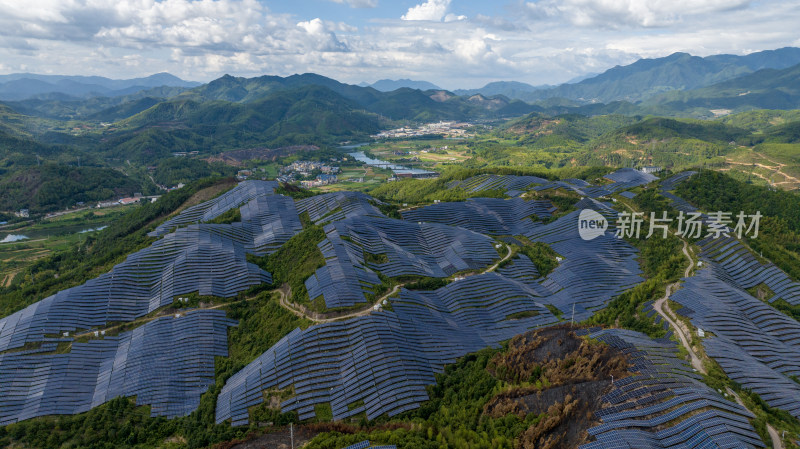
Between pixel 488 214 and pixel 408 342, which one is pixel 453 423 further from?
pixel 488 214

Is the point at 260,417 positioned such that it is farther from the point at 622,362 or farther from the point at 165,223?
the point at 165,223

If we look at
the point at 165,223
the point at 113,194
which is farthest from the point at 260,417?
the point at 113,194

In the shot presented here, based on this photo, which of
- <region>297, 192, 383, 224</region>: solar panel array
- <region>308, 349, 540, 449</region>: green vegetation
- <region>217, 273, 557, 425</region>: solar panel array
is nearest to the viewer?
<region>308, 349, 540, 449</region>: green vegetation

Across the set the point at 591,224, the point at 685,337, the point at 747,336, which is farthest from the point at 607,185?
the point at 685,337

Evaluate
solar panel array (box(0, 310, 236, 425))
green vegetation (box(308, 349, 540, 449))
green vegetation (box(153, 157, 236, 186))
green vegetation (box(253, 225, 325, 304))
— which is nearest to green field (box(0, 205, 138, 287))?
green vegetation (box(153, 157, 236, 186))

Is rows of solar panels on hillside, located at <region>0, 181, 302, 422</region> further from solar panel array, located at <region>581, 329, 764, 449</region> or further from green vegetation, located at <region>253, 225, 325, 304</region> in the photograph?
solar panel array, located at <region>581, 329, 764, 449</region>

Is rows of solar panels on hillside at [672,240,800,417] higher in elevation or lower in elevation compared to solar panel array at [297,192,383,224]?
lower
